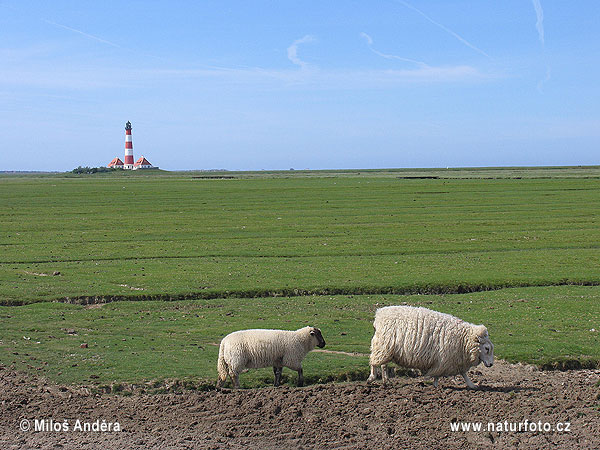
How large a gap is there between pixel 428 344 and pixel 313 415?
290 centimetres

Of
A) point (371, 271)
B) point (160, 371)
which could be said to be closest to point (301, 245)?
point (371, 271)

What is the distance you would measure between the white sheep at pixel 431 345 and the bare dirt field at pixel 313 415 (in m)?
0.47

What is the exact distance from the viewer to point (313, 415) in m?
11.3

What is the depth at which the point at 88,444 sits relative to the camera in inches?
409

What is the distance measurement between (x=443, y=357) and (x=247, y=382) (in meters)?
4.24

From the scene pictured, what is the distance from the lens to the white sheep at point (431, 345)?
40.6 ft

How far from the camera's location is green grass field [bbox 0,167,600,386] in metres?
15.1

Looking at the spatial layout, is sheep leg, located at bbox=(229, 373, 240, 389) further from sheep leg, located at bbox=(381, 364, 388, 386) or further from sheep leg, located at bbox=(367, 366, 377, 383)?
sheep leg, located at bbox=(381, 364, 388, 386)

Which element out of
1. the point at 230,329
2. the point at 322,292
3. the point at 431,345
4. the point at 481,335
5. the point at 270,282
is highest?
the point at 481,335

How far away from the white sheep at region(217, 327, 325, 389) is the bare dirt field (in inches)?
21.4

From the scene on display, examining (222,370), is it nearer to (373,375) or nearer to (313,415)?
(313,415)
